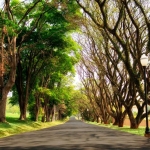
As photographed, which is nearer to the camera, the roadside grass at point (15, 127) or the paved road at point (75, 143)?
the paved road at point (75, 143)

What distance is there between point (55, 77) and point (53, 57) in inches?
528

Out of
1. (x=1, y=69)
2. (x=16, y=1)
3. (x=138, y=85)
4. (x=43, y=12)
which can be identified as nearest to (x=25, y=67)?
(x=16, y=1)

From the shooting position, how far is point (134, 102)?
96.9ft

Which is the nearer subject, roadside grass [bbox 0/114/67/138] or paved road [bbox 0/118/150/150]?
paved road [bbox 0/118/150/150]

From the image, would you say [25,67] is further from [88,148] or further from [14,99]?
[88,148]

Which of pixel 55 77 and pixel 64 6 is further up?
pixel 64 6

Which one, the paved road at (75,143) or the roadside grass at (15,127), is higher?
the paved road at (75,143)

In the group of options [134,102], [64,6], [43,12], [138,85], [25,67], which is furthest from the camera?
[25,67]

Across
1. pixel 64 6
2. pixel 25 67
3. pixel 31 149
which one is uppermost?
pixel 64 6

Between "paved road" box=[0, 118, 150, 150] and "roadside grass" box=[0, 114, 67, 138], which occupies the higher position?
"paved road" box=[0, 118, 150, 150]

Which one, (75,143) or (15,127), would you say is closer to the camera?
(75,143)

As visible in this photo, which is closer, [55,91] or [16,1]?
[16,1]

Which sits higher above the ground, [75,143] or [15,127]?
[75,143]

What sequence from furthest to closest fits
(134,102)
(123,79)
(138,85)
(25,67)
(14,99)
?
(14,99), (25,67), (123,79), (134,102), (138,85)
